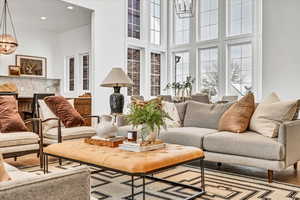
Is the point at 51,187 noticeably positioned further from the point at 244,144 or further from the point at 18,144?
the point at 18,144

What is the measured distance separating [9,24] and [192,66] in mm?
5314

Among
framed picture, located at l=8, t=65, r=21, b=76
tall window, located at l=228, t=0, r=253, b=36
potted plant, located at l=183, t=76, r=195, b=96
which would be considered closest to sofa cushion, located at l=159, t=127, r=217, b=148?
potted plant, located at l=183, t=76, r=195, b=96

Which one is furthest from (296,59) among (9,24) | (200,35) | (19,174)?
(9,24)

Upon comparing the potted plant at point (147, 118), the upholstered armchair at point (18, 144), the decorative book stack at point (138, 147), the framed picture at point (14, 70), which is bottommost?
the upholstered armchair at point (18, 144)

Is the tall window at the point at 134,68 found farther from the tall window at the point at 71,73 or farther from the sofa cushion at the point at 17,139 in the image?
the sofa cushion at the point at 17,139

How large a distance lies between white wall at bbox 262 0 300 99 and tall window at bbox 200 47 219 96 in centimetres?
152

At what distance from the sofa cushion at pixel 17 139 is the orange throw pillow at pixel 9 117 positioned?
0.14 metres

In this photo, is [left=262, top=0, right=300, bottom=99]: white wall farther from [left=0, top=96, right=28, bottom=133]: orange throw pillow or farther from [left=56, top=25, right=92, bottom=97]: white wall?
[left=0, top=96, right=28, bottom=133]: orange throw pillow

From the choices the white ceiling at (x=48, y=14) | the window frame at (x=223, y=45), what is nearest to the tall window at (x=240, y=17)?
the window frame at (x=223, y=45)

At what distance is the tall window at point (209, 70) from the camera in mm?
7770

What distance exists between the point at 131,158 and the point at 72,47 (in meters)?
7.21

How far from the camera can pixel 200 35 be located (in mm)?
8086

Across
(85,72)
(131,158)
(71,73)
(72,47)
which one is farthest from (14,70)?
(131,158)

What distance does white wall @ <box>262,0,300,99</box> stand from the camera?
236 inches
